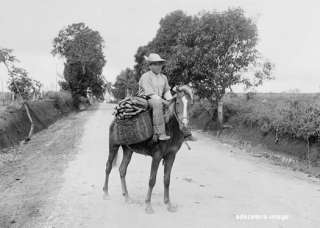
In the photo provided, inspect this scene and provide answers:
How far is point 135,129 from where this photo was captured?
6496 mm

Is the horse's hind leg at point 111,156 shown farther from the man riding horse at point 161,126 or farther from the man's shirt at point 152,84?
the man's shirt at point 152,84

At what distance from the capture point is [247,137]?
18.2 metres

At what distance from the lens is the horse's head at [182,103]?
594 cm

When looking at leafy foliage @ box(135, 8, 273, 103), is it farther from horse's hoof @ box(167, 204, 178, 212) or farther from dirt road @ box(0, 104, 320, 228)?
horse's hoof @ box(167, 204, 178, 212)

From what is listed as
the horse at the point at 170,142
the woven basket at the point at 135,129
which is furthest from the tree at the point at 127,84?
the horse at the point at 170,142

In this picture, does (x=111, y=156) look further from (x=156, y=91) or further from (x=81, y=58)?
(x=81, y=58)

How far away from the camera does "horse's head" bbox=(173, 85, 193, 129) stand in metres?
5.94

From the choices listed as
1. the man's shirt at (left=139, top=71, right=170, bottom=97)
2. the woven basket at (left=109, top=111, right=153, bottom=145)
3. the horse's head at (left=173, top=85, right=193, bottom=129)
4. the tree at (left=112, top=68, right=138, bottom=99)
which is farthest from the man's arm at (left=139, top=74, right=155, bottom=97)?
the tree at (left=112, top=68, right=138, bottom=99)

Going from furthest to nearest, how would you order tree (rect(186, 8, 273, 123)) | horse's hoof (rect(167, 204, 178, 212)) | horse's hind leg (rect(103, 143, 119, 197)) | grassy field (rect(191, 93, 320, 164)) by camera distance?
1. tree (rect(186, 8, 273, 123))
2. grassy field (rect(191, 93, 320, 164))
3. horse's hind leg (rect(103, 143, 119, 197))
4. horse's hoof (rect(167, 204, 178, 212))

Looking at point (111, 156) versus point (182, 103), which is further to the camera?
point (111, 156)

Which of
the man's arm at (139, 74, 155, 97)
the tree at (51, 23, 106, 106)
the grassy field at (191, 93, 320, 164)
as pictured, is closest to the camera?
the man's arm at (139, 74, 155, 97)

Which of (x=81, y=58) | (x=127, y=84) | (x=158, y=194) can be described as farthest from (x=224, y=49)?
(x=127, y=84)

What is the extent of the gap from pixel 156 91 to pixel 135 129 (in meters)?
0.84

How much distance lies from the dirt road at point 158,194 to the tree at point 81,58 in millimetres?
33425
